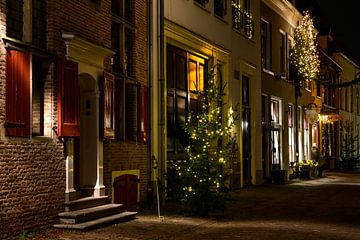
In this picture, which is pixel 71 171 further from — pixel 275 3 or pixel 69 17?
pixel 275 3

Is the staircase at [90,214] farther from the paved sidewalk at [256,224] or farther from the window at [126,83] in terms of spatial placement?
the window at [126,83]

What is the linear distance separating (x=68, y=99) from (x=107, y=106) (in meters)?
2.22

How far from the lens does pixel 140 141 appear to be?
18.5 m

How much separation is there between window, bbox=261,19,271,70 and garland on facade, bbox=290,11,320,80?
381cm

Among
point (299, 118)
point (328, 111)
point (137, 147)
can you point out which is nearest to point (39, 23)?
point (137, 147)

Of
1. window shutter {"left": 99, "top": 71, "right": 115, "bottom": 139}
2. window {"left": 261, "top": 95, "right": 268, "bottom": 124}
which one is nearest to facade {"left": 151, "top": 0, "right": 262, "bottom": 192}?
window {"left": 261, "top": 95, "right": 268, "bottom": 124}

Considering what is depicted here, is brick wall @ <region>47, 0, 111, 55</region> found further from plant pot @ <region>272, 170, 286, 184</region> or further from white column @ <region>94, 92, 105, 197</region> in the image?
plant pot @ <region>272, 170, 286, 184</region>

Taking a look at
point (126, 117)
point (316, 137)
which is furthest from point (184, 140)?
point (316, 137)

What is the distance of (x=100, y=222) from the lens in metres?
14.2

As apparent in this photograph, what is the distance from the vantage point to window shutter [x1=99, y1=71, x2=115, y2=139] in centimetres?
1605

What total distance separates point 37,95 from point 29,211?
237cm

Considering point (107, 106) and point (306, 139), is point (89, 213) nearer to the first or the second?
point (107, 106)

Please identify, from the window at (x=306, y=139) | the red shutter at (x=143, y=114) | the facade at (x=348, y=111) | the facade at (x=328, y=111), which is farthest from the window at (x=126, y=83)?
the facade at (x=348, y=111)

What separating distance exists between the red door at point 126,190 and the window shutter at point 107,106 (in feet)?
4.47
